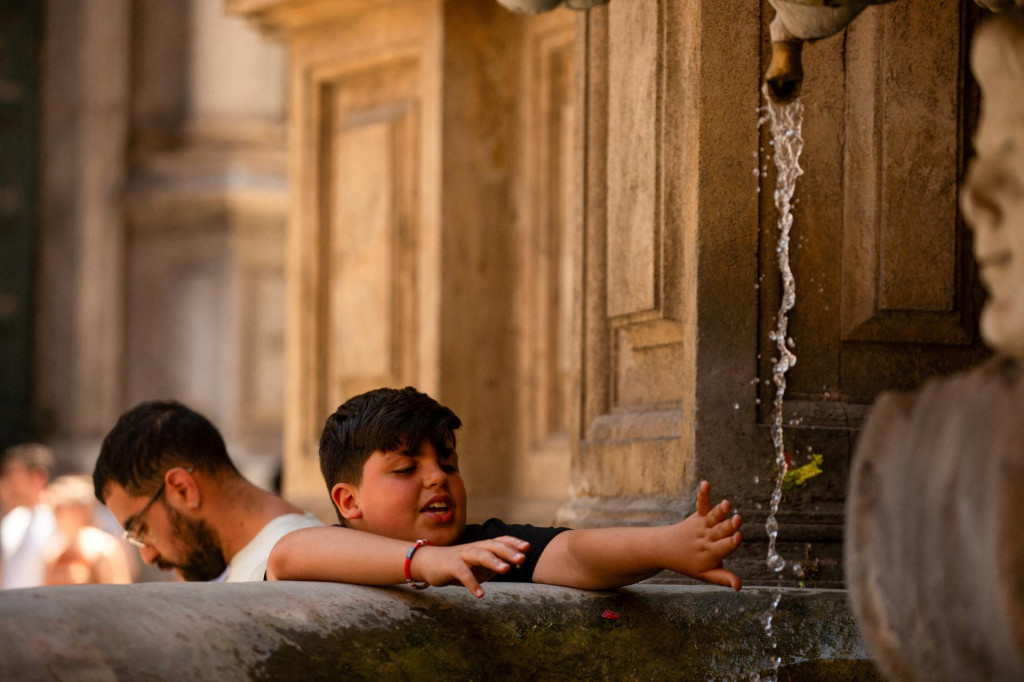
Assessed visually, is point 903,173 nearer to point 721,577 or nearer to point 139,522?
point 721,577

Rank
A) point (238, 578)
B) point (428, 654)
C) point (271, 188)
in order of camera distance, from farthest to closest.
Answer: point (271, 188) → point (238, 578) → point (428, 654)

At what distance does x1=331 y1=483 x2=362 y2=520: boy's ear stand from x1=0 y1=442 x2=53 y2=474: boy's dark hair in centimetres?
557

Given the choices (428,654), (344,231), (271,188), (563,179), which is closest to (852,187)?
(428,654)

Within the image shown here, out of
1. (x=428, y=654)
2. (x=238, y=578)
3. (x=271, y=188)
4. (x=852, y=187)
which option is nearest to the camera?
(x=428, y=654)

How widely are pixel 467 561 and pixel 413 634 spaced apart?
0.47 feet

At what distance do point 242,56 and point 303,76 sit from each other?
12.4 ft

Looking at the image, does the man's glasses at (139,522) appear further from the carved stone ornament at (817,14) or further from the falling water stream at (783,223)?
the carved stone ornament at (817,14)

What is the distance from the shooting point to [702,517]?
8.94 ft

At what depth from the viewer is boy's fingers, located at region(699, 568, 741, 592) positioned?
2.67 meters

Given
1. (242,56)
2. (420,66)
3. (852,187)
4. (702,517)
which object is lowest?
(702,517)

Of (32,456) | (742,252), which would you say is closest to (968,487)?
(742,252)

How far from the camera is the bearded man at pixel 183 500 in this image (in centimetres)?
385

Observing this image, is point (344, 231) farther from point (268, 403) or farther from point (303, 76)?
point (268, 403)

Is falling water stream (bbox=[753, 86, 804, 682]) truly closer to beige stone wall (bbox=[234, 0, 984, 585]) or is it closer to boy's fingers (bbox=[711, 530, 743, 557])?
beige stone wall (bbox=[234, 0, 984, 585])
